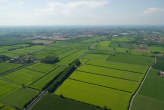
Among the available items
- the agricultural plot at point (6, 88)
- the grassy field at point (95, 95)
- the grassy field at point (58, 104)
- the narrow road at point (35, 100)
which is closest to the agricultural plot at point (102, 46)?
the grassy field at point (95, 95)

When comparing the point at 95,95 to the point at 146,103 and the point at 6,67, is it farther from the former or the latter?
the point at 6,67

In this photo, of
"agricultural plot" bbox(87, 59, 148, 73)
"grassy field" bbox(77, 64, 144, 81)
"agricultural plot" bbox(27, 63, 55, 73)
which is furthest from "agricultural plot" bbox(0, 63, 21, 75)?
"agricultural plot" bbox(87, 59, 148, 73)

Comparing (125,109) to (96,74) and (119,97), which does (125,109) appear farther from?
(96,74)

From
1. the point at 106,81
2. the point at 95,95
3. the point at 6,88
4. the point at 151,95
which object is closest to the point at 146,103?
the point at 151,95

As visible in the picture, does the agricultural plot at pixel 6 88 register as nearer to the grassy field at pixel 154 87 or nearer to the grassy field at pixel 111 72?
the grassy field at pixel 111 72

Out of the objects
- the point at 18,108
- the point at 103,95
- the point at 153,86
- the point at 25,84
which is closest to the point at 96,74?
the point at 103,95
